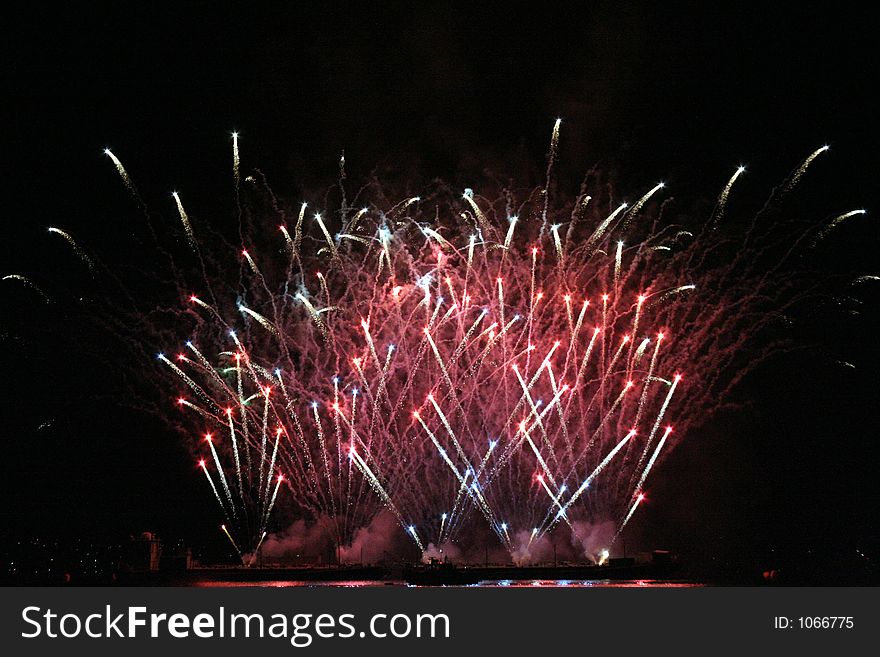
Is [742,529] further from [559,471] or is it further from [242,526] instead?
[242,526]

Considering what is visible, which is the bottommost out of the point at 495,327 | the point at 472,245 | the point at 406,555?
the point at 406,555

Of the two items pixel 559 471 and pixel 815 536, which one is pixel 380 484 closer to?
pixel 559 471

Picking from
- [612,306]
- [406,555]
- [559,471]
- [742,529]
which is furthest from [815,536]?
[612,306]

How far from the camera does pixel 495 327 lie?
3478 cm

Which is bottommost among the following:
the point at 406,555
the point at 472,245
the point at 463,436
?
the point at 406,555

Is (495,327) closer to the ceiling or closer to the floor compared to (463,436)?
closer to the ceiling

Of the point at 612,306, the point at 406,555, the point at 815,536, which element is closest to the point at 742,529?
the point at 815,536

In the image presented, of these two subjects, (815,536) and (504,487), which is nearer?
(504,487)

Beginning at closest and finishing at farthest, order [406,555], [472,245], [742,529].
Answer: [472,245] → [406,555] → [742,529]

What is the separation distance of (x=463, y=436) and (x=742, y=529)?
30219 mm

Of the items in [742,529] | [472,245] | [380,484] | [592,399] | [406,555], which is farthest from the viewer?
Answer: [742,529]

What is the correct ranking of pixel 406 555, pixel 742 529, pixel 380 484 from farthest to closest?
pixel 742 529
pixel 406 555
pixel 380 484

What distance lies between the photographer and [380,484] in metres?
40.2

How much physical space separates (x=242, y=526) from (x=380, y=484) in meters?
25.5
